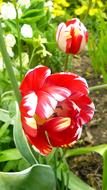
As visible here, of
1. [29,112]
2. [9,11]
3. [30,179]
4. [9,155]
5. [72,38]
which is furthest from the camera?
[9,11]

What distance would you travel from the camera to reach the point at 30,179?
3.18ft

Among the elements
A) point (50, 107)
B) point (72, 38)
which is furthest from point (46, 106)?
point (72, 38)

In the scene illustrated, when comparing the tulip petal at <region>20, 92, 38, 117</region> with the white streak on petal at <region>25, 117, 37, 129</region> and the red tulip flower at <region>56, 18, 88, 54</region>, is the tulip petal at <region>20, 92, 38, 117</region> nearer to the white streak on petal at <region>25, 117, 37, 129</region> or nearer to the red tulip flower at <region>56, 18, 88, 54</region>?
the white streak on petal at <region>25, 117, 37, 129</region>

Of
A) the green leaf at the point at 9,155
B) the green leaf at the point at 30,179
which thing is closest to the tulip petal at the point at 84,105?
the green leaf at the point at 30,179

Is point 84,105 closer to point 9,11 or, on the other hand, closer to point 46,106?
point 46,106

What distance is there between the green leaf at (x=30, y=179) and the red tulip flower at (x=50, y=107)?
83 mm

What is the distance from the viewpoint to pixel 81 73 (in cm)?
245

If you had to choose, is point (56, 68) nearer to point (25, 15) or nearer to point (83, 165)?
point (25, 15)

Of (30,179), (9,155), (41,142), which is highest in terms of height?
(41,142)

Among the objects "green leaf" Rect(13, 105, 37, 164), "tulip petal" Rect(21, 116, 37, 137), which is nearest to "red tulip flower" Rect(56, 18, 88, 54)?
"green leaf" Rect(13, 105, 37, 164)

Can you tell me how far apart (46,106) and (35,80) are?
60mm

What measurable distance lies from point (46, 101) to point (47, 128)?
58mm

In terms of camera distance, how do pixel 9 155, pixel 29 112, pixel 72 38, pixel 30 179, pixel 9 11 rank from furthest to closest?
pixel 9 11
pixel 9 155
pixel 72 38
pixel 30 179
pixel 29 112

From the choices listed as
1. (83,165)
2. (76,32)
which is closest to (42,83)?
(76,32)
